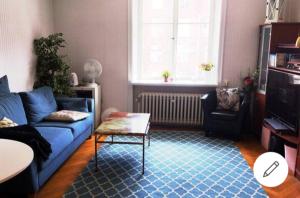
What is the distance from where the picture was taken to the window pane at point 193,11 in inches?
174

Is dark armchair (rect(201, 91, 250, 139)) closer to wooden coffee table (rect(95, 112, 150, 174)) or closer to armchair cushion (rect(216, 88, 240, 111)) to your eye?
armchair cushion (rect(216, 88, 240, 111))

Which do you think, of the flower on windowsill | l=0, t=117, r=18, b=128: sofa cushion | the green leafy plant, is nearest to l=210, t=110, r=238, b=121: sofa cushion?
the flower on windowsill

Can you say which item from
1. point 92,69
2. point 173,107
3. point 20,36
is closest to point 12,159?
point 20,36

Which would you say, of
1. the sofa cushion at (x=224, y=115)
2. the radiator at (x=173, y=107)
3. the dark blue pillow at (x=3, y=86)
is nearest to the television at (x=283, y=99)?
A: the sofa cushion at (x=224, y=115)

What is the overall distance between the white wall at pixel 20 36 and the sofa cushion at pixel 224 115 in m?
2.63

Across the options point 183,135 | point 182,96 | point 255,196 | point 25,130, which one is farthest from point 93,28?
point 255,196

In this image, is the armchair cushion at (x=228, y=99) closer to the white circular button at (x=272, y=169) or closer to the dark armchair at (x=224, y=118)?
the dark armchair at (x=224, y=118)

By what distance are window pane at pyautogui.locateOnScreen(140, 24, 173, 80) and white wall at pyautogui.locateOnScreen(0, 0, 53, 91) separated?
162 centimetres

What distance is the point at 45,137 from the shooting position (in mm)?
2670

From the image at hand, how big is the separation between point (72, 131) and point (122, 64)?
1725 millimetres

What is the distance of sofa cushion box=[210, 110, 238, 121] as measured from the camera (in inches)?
152

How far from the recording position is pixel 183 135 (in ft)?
13.6

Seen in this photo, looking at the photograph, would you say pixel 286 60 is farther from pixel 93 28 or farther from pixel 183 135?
pixel 93 28

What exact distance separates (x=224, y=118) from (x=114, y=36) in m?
2.12
